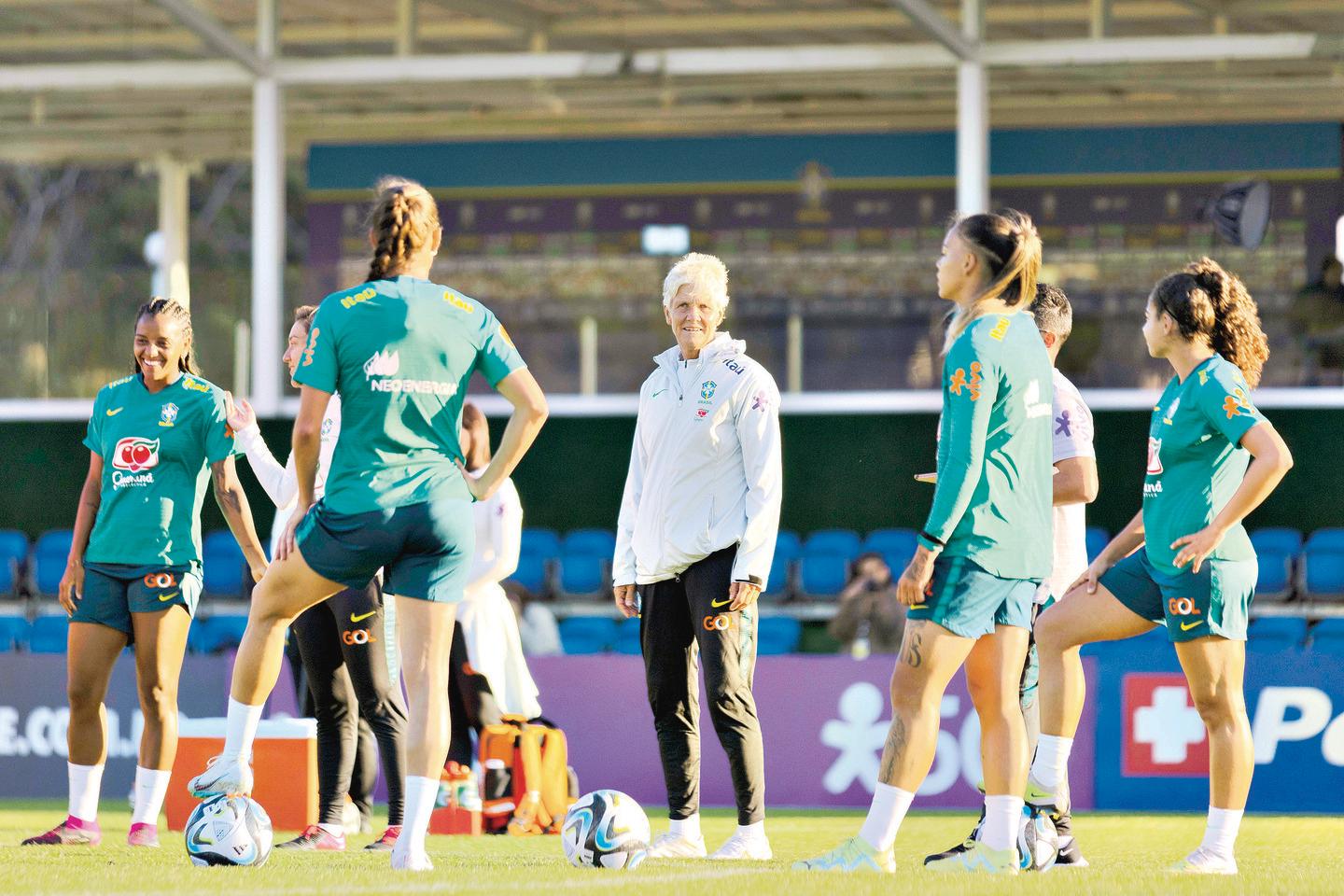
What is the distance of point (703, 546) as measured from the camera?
581cm

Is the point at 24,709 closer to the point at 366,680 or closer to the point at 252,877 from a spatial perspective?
the point at 366,680

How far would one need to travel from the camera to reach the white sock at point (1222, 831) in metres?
5.48

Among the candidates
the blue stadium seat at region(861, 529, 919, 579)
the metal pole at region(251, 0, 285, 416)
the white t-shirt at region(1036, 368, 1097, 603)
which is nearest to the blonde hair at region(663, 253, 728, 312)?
the white t-shirt at region(1036, 368, 1097, 603)

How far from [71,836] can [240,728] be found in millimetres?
1495

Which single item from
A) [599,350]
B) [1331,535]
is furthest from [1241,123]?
[599,350]

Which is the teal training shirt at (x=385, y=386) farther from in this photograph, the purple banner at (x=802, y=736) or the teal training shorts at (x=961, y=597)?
the purple banner at (x=802, y=736)

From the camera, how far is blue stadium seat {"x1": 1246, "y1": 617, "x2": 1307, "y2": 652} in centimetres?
1194

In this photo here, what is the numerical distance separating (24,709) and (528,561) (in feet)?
15.9

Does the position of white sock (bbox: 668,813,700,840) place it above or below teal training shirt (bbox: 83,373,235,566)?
below

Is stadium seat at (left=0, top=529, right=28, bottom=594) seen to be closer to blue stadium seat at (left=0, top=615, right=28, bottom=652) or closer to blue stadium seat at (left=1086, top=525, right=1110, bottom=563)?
blue stadium seat at (left=0, top=615, right=28, bottom=652)

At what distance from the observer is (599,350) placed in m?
14.7

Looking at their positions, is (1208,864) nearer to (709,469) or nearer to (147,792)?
(709,469)

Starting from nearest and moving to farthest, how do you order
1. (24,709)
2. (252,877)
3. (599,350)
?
(252,877), (24,709), (599,350)

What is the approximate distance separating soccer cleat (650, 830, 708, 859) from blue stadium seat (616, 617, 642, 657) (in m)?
5.75
